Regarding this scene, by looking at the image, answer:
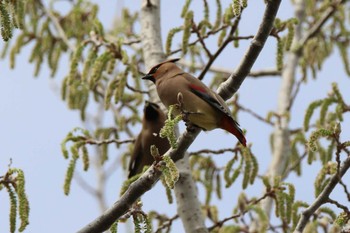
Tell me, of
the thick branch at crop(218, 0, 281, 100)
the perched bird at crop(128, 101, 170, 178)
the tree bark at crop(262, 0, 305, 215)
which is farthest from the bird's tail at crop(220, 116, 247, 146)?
the tree bark at crop(262, 0, 305, 215)

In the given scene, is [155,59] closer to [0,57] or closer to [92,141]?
[92,141]

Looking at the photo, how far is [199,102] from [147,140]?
175cm

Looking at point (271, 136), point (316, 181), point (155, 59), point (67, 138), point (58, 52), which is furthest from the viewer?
point (271, 136)

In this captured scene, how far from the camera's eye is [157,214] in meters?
5.54

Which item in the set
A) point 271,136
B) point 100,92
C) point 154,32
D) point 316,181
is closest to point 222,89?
point 316,181

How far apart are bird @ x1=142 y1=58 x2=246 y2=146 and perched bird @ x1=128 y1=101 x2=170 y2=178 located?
1194 millimetres

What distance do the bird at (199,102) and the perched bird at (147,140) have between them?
119 cm

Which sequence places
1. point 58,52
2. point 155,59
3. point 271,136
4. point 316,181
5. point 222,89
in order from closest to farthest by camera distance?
point 222,89 → point 316,181 → point 155,59 → point 58,52 → point 271,136

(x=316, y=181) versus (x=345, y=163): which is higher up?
(x=316, y=181)

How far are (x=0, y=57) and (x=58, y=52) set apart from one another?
1.74ft

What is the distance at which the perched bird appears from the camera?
5770 mm

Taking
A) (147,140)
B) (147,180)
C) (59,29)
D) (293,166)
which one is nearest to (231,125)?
(147,180)

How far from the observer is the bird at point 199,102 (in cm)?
401

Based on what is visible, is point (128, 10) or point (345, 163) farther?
point (128, 10)
